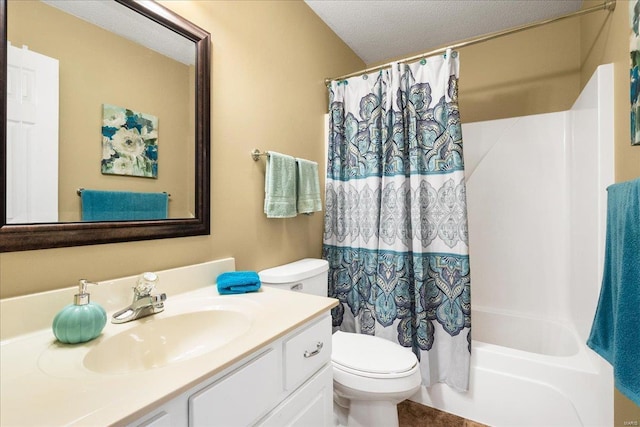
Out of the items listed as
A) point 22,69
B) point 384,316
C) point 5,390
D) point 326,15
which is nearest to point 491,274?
point 384,316

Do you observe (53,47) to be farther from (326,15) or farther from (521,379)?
(521,379)

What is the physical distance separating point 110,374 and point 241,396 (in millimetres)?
298

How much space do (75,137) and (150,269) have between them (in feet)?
1.63

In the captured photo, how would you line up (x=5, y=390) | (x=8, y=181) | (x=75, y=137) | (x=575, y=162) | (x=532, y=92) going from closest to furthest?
(x=5, y=390)
(x=8, y=181)
(x=75, y=137)
(x=575, y=162)
(x=532, y=92)

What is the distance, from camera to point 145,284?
38.8 inches

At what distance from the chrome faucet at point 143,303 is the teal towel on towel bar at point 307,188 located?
899mm

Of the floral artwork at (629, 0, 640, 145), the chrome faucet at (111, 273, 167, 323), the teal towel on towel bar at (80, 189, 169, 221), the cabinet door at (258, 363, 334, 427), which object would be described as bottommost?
the cabinet door at (258, 363, 334, 427)

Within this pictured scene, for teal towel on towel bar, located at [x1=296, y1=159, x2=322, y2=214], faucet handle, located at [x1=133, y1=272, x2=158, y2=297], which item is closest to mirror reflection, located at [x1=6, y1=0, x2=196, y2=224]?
faucet handle, located at [x1=133, y1=272, x2=158, y2=297]

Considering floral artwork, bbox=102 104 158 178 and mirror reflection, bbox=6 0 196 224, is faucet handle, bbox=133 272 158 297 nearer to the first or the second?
mirror reflection, bbox=6 0 196 224

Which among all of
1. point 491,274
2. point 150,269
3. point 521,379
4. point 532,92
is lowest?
point 521,379

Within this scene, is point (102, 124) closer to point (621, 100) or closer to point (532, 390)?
point (621, 100)

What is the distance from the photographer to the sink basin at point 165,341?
78 centimetres

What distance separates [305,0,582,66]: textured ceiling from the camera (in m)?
1.99

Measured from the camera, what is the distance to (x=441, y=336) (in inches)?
67.3
